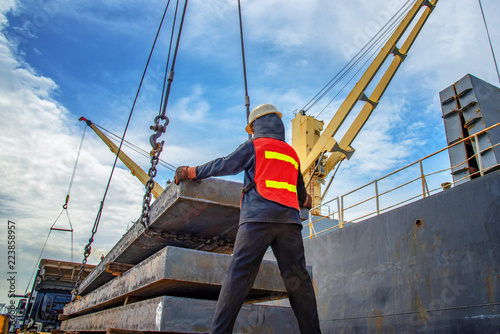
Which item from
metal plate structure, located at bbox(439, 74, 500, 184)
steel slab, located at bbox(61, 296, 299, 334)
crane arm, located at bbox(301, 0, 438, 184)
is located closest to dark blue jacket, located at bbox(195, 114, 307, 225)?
steel slab, located at bbox(61, 296, 299, 334)

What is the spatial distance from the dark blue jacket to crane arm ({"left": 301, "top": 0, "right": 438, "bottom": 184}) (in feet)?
45.4

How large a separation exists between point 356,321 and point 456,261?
211 centimetres

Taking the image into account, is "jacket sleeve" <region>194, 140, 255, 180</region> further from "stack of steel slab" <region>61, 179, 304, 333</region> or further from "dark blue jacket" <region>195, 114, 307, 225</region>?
"stack of steel slab" <region>61, 179, 304, 333</region>

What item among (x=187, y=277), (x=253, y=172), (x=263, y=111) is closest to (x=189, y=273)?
(x=187, y=277)

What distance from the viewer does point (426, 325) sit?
5.66 m

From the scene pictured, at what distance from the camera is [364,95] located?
654 inches

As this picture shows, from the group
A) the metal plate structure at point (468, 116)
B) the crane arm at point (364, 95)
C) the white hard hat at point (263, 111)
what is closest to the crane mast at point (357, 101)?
the crane arm at point (364, 95)

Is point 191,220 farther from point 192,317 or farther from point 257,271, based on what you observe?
point 257,271

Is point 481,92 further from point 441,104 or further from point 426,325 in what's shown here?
point 426,325

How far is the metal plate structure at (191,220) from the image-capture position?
126 inches

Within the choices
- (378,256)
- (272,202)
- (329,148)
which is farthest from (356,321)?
(329,148)

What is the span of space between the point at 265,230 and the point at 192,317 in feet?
2.96

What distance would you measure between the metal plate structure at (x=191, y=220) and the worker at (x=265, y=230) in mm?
444

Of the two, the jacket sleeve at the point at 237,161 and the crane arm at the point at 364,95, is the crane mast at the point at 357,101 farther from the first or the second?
the jacket sleeve at the point at 237,161
